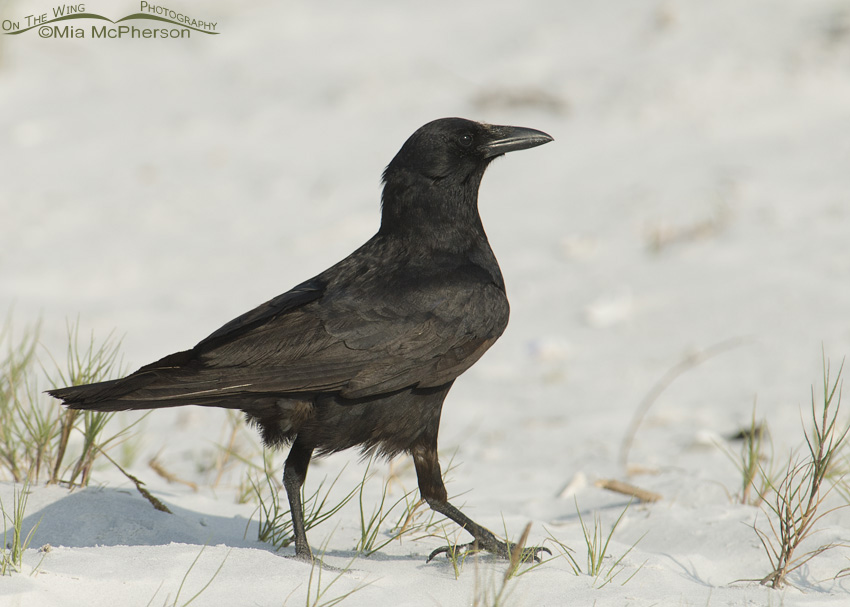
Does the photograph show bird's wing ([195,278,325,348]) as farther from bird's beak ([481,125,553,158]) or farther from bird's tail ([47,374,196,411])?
bird's beak ([481,125,553,158])

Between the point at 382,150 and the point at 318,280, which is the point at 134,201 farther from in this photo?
the point at 318,280

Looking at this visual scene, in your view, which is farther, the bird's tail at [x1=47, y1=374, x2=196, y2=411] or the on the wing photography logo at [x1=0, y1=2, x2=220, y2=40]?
the on the wing photography logo at [x1=0, y1=2, x2=220, y2=40]

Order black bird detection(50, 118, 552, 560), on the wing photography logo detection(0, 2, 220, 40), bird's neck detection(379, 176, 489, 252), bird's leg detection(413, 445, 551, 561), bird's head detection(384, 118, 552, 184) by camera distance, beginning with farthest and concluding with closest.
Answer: on the wing photography logo detection(0, 2, 220, 40)
bird's head detection(384, 118, 552, 184)
bird's neck detection(379, 176, 489, 252)
bird's leg detection(413, 445, 551, 561)
black bird detection(50, 118, 552, 560)

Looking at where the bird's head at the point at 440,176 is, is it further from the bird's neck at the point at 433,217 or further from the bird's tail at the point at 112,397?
the bird's tail at the point at 112,397

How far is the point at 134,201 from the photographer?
386 inches

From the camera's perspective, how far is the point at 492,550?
139 inches

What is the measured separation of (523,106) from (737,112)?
2316 mm

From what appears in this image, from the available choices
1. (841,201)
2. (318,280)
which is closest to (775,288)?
(841,201)

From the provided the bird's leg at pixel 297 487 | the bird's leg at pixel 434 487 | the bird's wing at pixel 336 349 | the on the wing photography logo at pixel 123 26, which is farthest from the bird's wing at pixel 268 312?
the on the wing photography logo at pixel 123 26

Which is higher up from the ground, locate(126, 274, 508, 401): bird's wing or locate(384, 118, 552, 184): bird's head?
locate(384, 118, 552, 184): bird's head

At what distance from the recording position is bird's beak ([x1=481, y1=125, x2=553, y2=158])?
423 cm

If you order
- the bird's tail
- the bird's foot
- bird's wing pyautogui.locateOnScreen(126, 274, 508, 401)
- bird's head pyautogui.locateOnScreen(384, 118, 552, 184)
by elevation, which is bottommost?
the bird's foot

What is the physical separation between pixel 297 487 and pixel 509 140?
1848 mm

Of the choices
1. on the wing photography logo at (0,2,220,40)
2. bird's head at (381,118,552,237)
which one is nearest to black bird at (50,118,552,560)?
bird's head at (381,118,552,237)
